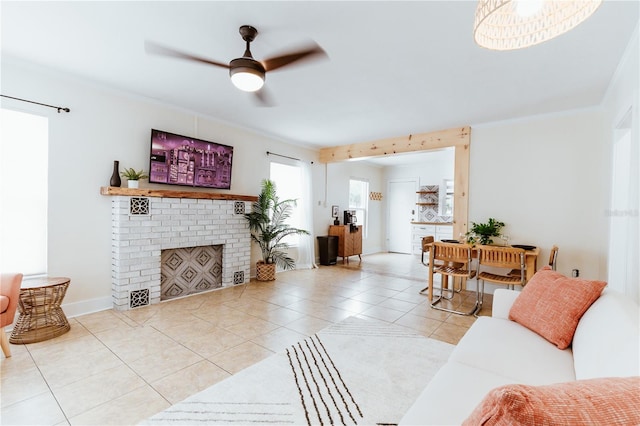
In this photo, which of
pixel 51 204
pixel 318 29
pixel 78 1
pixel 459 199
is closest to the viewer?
pixel 78 1

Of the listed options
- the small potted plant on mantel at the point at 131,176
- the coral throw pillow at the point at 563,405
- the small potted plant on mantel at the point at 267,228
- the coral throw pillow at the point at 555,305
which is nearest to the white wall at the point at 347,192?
the small potted plant on mantel at the point at 267,228

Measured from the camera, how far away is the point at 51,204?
9.93 ft

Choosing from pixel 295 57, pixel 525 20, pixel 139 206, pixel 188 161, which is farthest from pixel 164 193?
pixel 525 20

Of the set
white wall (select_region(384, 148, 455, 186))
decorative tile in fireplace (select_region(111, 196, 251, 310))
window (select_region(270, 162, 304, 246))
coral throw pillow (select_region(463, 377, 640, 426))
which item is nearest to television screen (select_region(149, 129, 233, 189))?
decorative tile in fireplace (select_region(111, 196, 251, 310))

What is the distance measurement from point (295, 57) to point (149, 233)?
273 centimetres

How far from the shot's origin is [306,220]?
5.89 metres

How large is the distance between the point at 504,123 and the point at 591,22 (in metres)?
2.30

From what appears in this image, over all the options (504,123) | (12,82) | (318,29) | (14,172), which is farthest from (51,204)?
(504,123)

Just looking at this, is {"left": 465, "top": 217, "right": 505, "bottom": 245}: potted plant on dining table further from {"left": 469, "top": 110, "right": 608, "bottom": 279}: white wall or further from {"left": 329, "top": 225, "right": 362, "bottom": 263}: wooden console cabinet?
{"left": 329, "top": 225, "right": 362, "bottom": 263}: wooden console cabinet

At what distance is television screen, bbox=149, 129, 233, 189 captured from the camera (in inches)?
146

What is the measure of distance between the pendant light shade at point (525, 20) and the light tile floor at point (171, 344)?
2.46m

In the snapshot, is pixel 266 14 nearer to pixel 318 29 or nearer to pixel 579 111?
pixel 318 29

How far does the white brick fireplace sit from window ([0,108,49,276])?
582mm

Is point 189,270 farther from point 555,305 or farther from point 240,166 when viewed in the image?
point 555,305
